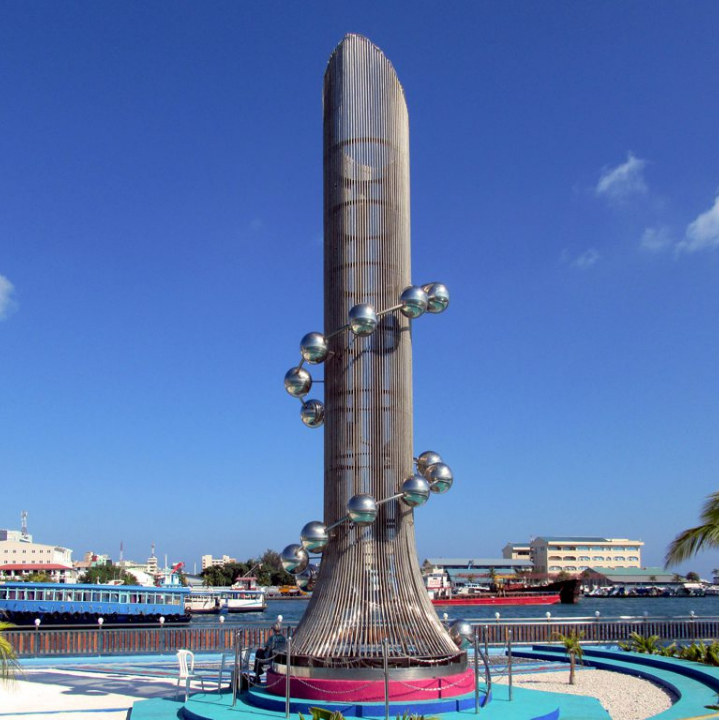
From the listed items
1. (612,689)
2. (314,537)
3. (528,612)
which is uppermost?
(314,537)

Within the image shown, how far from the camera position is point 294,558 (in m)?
13.8

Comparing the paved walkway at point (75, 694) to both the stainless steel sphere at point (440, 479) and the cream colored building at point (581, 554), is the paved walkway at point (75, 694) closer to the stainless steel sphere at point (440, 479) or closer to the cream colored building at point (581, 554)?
the stainless steel sphere at point (440, 479)

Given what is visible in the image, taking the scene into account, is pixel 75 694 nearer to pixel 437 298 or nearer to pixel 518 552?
pixel 437 298

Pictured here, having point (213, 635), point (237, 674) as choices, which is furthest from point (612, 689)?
point (213, 635)

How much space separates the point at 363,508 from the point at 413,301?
3.48 metres

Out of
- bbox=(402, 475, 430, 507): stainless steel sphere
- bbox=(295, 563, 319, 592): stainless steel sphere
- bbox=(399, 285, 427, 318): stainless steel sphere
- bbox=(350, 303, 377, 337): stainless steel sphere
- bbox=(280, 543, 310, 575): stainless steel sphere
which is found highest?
bbox=(399, 285, 427, 318): stainless steel sphere

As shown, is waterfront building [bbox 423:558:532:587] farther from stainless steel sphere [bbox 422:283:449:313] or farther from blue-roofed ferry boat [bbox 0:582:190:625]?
stainless steel sphere [bbox 422:283:449:313]

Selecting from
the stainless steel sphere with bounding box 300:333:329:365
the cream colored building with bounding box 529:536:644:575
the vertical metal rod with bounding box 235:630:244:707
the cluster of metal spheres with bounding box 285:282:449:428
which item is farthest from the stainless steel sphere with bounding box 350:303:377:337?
the cream colored building with bounding box 529:536:644:575

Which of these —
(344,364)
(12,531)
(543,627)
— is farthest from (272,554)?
(344,364)

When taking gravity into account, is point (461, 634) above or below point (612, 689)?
above

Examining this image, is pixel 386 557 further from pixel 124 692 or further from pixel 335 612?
pixel 124 692

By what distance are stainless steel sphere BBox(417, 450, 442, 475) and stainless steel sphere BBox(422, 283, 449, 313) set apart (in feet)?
7.88

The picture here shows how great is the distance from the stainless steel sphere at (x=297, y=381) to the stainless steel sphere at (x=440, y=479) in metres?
2.52

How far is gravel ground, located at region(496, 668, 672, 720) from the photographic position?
13531 millimetres
